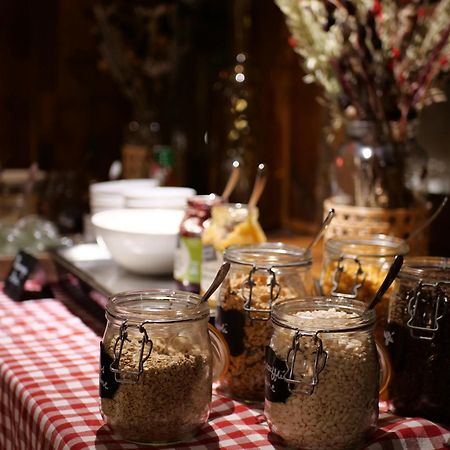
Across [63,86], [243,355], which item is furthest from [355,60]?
[63,86]

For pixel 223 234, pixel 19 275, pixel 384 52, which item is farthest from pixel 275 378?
pixel 19 275

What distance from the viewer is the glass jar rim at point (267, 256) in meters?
1.12

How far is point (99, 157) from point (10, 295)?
7.27 feet

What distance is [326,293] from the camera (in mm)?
1220

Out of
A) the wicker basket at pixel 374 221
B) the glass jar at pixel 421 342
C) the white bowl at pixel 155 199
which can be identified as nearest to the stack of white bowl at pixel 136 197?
the white bowl at pixel 155 199

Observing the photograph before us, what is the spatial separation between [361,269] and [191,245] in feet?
1.44

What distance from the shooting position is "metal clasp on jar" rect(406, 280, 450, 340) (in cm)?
101

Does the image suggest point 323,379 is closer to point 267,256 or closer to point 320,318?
point 320,318

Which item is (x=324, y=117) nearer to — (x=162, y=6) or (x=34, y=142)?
(x=162, y=6)

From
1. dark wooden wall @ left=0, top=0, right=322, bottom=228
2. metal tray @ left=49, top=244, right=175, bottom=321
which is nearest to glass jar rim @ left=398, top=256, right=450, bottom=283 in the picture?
metal tray @ left=49, top=244, right=175, bottom=321

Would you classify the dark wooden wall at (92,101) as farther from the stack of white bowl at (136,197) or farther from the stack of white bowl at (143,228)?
the stack of white bowl at (143,228)

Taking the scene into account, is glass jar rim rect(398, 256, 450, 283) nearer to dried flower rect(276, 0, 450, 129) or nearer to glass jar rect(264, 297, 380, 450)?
glass jar rect(264, 297, 380, 450)

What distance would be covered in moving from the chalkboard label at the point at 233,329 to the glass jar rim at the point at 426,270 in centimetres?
23

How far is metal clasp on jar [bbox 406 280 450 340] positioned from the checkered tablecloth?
122 millimetres
